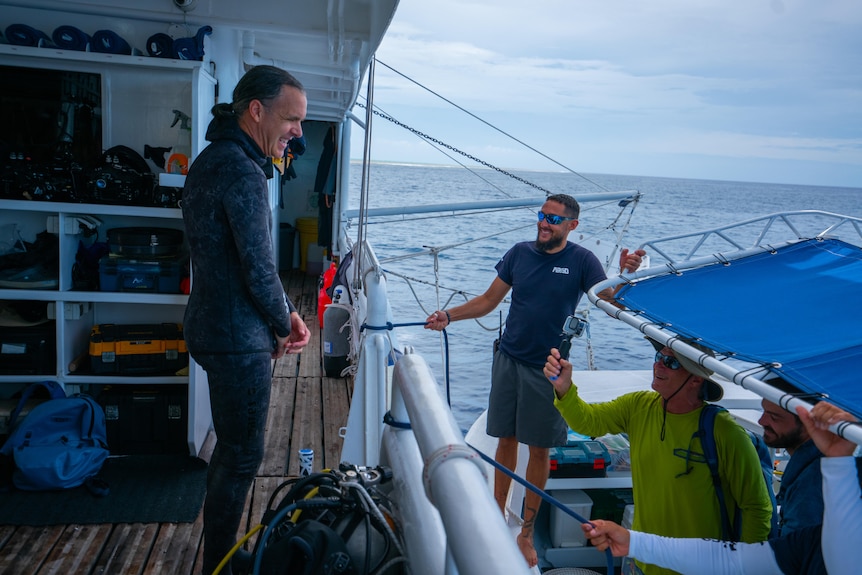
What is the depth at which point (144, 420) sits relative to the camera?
3.84 m

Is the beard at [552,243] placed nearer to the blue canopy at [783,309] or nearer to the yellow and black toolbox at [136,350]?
the blue canopy at [783,309]

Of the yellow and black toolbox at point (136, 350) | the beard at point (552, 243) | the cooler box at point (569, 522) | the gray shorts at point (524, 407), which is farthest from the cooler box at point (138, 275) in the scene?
the cooler box at point (569, 522)

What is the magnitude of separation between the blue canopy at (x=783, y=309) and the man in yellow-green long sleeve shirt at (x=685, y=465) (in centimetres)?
26

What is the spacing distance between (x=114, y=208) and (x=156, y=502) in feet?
4.98

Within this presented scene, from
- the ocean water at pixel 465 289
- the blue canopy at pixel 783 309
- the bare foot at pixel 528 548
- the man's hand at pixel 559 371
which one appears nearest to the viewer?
the blue canopy at pixel 783 309

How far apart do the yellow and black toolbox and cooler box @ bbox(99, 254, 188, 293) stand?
262 millimetres

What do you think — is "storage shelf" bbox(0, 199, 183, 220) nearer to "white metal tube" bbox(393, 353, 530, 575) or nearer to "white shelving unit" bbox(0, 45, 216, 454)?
"white shelving unit" bbox(0, 45, 216, 454)

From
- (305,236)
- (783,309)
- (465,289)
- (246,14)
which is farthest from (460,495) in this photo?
(465,289)

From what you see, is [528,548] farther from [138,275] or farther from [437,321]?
[138,275]

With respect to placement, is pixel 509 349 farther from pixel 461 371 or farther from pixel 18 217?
pixel 461 371

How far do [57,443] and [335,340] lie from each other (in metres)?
2.31

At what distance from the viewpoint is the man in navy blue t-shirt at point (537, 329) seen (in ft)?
12.0

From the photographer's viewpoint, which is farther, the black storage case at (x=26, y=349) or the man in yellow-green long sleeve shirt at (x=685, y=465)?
the black storage case at (x=26, y=349)

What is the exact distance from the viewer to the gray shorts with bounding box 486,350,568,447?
365cm
